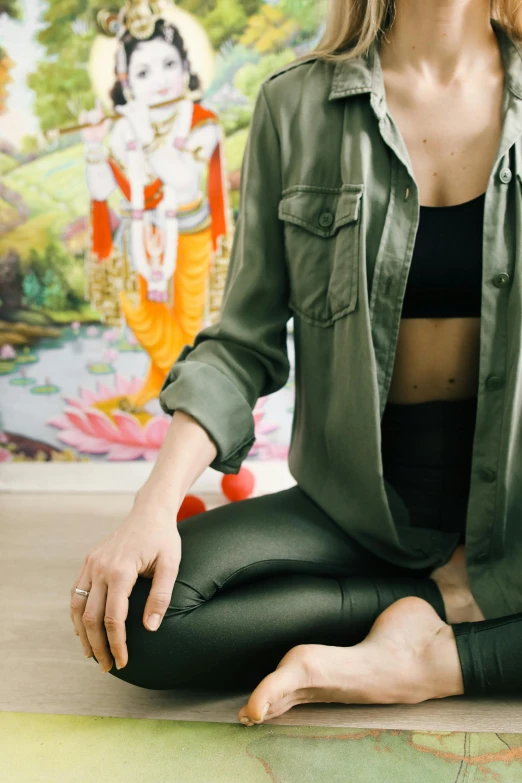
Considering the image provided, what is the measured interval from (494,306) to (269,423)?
1.08 meters

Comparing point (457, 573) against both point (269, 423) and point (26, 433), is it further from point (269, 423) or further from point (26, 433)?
point (26, 433)

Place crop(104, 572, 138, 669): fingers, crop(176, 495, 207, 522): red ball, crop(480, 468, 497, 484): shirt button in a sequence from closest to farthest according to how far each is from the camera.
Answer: crop(104, 572, 138, 669): fingers
crop(480, 468, 497, 484): shirt button
crop(176, 495, 207, 522): red ball

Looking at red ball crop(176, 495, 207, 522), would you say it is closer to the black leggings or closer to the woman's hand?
the black leggings

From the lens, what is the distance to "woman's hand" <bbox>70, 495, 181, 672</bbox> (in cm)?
87

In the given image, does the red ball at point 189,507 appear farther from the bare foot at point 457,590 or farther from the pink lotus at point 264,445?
the bare foot at point 457,590

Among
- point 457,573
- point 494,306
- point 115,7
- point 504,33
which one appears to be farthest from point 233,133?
point 457,573

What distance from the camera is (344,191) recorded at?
42.8 inches

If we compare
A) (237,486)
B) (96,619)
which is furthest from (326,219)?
(237,486)

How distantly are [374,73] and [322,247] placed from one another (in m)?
0.27

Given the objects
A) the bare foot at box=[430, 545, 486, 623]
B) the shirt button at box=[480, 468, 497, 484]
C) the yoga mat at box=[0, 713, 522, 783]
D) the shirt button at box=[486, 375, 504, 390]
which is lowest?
the yoga mat at box=[0, 713, 522, 783]

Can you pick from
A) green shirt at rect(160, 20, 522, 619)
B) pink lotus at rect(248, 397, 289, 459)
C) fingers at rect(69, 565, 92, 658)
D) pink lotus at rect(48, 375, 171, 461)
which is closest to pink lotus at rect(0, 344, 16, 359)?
pink lotus at rect(48, 375, 171, 461)

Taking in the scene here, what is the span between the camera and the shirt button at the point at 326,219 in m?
1.11

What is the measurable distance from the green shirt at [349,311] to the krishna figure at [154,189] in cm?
80

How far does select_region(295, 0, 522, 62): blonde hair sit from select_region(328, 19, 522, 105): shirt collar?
0.04 ft
